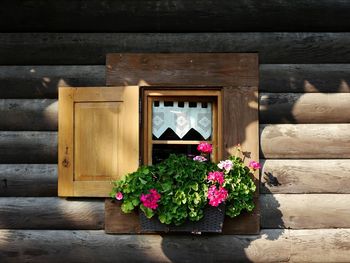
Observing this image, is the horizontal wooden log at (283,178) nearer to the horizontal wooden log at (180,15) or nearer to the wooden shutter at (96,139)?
the wooden shutter at (96,139)

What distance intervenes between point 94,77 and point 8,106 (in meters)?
0.81

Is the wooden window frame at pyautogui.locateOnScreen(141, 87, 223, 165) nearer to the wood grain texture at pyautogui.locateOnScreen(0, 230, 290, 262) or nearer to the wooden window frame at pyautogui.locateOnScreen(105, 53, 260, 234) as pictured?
the wooden window frame at pyautogui.locateOnScreen(105, 53, 260, 234)

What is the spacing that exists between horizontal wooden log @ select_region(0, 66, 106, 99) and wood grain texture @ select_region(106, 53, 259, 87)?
19 cm

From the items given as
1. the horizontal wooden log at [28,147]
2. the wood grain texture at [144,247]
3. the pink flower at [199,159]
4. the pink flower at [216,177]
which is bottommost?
the wood grain texture at [144,247]

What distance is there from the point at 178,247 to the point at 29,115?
1.74 meters

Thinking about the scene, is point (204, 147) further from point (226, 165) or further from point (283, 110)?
point (283, 110)

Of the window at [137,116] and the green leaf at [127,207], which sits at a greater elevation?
the window at [137,116]

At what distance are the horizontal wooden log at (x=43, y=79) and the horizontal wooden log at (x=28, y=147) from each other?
352 millimetres

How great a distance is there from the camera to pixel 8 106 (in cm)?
450

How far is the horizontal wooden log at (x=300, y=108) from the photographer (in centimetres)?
446

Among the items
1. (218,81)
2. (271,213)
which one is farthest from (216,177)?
(218,81)

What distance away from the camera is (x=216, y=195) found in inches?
159

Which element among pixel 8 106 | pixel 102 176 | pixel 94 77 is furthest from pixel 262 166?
pixel 8 106

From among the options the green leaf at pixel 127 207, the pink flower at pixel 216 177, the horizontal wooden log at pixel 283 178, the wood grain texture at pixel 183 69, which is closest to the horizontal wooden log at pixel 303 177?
the horizontal wooden log at pixel 283 178
